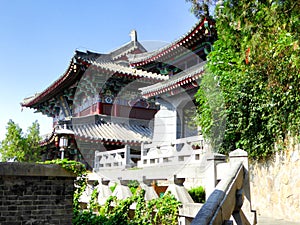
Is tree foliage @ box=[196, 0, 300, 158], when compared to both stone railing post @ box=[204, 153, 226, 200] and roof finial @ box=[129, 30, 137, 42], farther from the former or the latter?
roof finial @ box=[129, 30, 137, 42]

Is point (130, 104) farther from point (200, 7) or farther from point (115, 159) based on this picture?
point (200, 7)

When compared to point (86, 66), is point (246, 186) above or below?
below

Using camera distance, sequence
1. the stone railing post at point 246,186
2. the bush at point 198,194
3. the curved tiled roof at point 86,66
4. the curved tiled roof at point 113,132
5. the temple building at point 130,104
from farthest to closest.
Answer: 1. the curved tiled roof at point 86,66
2. the curved tiled roof at point 113,132
3. the temple building at point 130,104
4. the bush at point 198,194
5. the stone railing post at point 246,186

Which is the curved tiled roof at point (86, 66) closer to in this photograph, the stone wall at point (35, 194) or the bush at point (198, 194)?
the bush at point (198, 194)

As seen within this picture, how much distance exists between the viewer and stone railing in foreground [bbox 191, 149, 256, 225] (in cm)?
296

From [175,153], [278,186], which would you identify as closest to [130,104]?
[175,153]

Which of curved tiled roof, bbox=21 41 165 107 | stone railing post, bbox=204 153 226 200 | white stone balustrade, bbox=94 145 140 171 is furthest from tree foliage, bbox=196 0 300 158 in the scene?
curved tiled roof, bbox=21 41 165 107

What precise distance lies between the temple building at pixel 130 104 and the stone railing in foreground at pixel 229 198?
4.41 meters

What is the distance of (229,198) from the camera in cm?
375

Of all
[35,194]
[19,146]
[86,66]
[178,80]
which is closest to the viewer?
[35,194]

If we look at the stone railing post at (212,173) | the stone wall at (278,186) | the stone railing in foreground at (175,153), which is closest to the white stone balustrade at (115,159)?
the stone railing in foreground at (175,153)

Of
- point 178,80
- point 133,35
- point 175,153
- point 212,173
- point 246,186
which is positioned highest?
point 133,35

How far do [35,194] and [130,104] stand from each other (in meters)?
14.0

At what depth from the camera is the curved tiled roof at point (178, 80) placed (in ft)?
40.1
